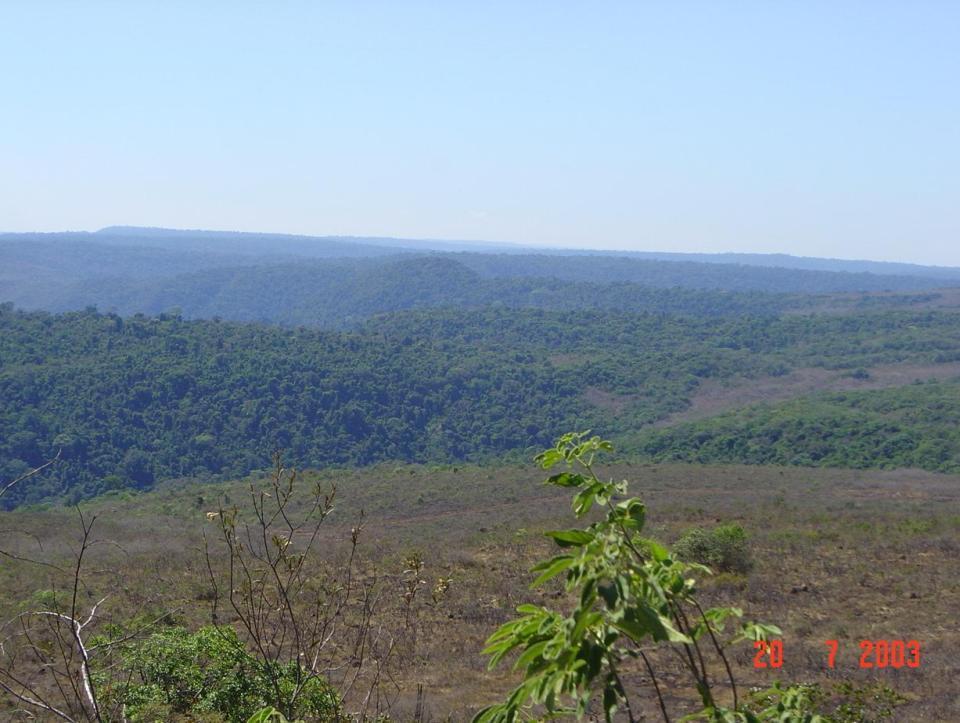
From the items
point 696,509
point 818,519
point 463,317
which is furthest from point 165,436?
point 463,317

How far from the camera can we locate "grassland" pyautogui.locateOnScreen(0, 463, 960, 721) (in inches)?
334

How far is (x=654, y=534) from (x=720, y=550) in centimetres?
202

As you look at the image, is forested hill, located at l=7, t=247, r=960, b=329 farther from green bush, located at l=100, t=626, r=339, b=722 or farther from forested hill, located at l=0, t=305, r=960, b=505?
green bush, located at l=100, t=626, r=339, b=722

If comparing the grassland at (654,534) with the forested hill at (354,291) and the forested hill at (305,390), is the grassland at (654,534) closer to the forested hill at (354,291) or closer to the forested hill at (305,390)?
the forested hill at (305,390)

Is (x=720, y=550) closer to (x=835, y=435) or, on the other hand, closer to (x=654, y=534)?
(x=654, y=534)

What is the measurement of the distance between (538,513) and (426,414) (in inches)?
1291

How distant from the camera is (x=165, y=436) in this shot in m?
43.0

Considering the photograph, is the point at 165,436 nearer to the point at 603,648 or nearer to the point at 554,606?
the point at 554,606

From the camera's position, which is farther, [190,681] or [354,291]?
[354,291]

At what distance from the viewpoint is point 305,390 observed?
50719 mm

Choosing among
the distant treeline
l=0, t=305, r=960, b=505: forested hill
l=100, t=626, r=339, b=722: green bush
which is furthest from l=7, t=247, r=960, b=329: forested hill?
l=100, t=626, r=339, b=722: green bush
